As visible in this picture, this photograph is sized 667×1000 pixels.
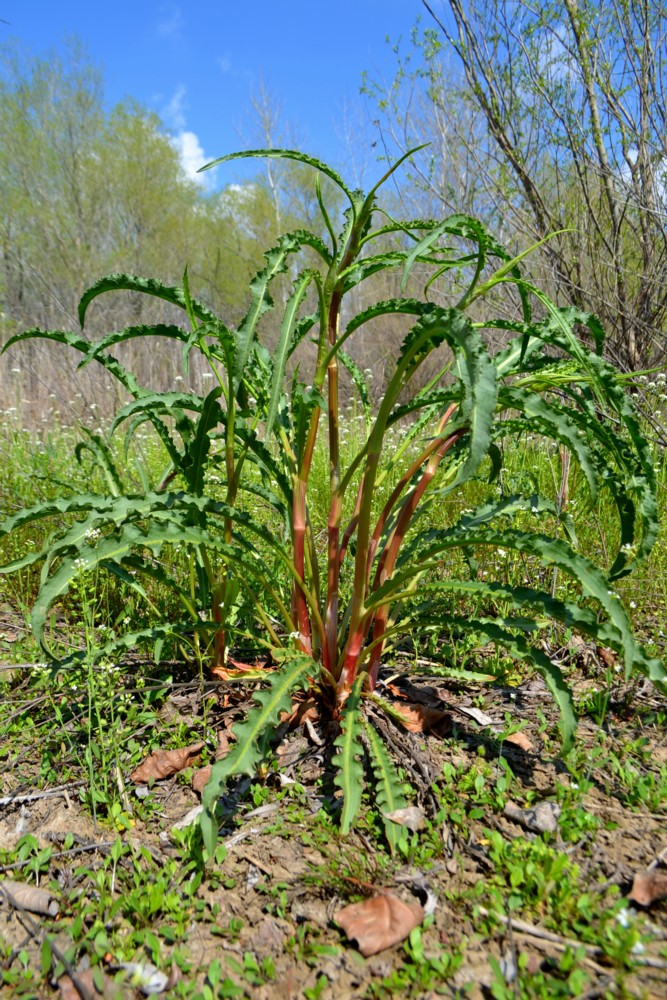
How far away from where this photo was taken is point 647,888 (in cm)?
117

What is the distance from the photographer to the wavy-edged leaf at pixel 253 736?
121cm

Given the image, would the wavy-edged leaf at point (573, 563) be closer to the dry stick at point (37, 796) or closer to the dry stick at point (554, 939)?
the dry stick at point (554, 939)

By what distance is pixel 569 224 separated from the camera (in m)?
3.93

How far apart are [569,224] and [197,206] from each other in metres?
20.8

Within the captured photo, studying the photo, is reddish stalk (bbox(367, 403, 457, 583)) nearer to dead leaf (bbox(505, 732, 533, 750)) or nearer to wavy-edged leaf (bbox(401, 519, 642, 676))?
wavy-edged leaf (bbox(401, 519, 642, 676))

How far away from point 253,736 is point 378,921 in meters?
0.40

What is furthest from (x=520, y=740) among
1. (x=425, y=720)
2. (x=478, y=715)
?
(x=425, y=720)

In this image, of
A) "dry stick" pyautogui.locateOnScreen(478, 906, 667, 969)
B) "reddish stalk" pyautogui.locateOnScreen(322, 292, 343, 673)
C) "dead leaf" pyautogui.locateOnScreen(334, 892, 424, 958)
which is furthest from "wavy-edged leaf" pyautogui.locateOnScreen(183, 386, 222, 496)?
"dry stick" pyautogui.locateOnScreen(478, 906, 667, 969)

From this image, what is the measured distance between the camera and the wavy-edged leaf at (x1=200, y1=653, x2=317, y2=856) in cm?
121

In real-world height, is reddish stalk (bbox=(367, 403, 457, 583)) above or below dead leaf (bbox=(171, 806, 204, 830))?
above

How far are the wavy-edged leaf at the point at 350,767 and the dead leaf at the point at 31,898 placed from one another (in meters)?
0.58

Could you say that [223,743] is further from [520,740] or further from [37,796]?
[520,740]

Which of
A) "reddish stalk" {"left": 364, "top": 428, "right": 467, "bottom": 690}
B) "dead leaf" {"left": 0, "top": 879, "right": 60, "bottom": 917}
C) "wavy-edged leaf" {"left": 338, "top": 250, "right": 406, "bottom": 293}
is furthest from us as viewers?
"reddish stalk" {"left": 364, "top": 428, "right": 467, "bottom": 690}

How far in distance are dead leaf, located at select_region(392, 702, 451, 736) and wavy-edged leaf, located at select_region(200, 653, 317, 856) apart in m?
0.35
